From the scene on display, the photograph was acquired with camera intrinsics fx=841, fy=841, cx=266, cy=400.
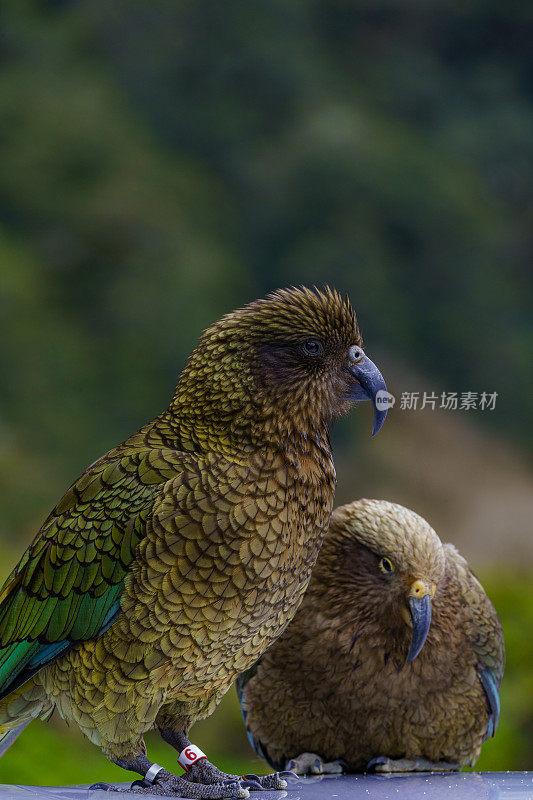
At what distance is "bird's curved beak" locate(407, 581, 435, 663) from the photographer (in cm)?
138

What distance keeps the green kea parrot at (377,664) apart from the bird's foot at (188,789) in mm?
315

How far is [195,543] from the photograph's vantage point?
1.10m

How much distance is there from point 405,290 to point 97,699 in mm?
2879

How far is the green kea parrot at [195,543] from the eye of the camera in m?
1.11

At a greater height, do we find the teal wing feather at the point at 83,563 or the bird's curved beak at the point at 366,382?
the bird's curved beak at the point at 366,382

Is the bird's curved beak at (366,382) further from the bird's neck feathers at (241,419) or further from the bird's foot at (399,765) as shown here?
the bird's foot at (399,765)

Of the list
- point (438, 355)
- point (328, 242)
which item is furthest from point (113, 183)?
point (438, 355)

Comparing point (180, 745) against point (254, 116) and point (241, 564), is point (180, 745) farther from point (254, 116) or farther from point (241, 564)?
point (254, 116)

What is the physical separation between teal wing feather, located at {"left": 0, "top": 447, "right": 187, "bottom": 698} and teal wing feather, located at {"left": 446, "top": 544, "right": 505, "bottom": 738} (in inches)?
28.9

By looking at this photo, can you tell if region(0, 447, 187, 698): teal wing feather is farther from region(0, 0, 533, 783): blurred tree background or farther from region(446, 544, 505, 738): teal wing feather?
region(0, 0, 533, 783): blurred tree background

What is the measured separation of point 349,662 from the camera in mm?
1457
